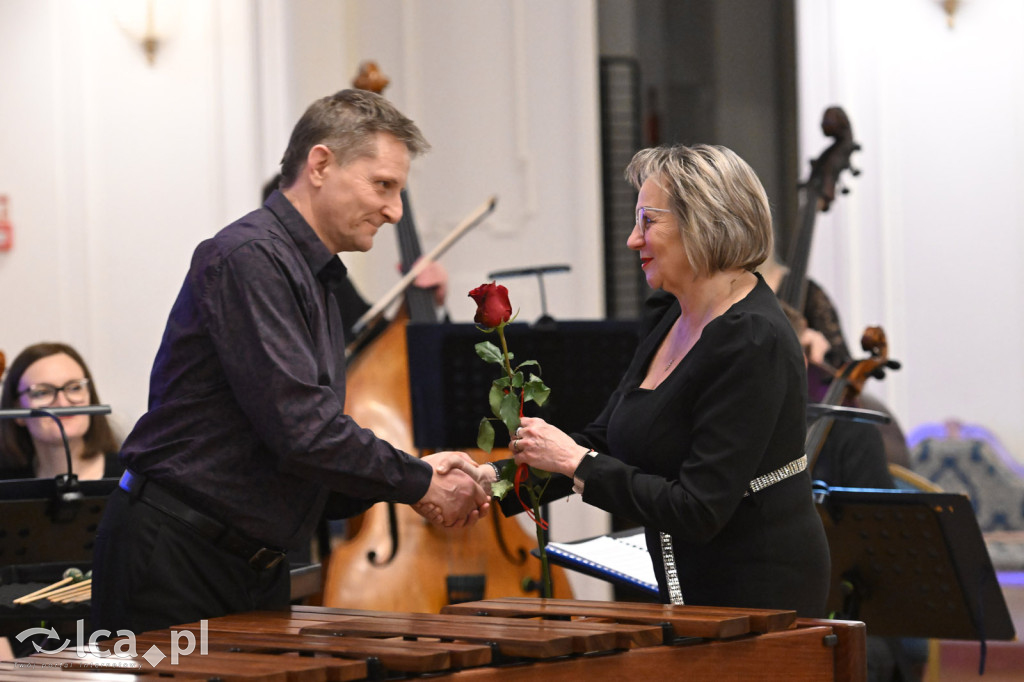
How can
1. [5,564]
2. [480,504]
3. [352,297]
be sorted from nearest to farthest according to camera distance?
[480,504]
[5,564]
[352,297]

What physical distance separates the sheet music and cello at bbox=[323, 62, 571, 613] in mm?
1064

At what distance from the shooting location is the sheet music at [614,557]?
83.4 inches

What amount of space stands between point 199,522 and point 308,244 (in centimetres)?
50

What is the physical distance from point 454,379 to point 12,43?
2908mm

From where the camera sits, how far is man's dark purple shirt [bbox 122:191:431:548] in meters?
1.90

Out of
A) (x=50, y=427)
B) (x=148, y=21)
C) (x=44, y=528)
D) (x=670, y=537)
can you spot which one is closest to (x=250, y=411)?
(x=670, y=537)

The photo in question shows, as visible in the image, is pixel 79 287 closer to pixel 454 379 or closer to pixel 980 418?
pixel 454 379

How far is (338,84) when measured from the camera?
5.49 meters

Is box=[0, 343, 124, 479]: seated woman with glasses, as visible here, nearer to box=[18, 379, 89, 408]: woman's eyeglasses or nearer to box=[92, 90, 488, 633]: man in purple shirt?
box=[18, 379, 89, 408]: woman's eyeglasses

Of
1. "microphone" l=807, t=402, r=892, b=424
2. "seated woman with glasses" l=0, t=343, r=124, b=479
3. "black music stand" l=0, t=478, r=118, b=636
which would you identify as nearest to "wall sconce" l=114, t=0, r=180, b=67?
"seated woman with glasses" l=0, t=343, r=124, b=479

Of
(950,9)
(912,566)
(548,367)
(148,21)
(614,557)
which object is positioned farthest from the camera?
(950,9)

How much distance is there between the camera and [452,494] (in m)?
2.13

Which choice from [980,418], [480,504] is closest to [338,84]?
[980,418]

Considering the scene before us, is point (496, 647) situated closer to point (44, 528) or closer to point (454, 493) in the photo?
point (454, 493)
